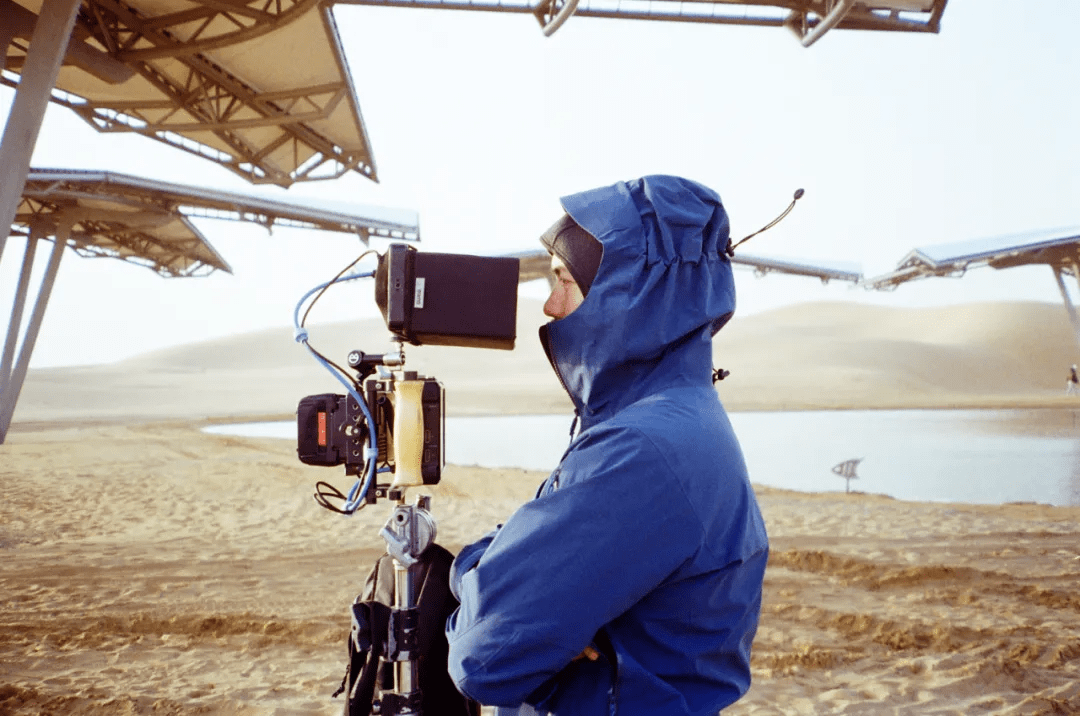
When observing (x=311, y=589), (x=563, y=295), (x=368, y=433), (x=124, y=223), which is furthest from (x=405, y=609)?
(x=124, y=223)

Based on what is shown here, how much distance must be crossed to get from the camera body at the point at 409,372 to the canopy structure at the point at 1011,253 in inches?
643

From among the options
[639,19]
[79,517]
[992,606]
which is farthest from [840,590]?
[79,517]

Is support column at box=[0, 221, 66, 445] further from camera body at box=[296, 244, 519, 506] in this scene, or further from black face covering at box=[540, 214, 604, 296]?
black face covering at box=[540, 214, 604, 296]

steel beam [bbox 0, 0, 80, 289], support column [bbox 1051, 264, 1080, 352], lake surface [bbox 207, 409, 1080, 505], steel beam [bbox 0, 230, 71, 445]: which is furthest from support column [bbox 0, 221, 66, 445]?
support column [bbox 1051, 264, 1080, 352]

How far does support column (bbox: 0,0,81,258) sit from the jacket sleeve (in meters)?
6.61

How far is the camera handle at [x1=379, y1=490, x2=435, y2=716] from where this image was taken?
1.88m

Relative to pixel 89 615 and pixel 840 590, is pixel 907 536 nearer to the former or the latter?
pixel 840 590

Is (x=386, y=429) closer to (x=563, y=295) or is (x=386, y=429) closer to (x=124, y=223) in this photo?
(x=563, y=295)

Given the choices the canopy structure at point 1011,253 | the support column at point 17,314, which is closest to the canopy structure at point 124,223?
the support column at point 17,314

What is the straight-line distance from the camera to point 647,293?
4.91ft

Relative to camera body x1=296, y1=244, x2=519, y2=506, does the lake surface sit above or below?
below

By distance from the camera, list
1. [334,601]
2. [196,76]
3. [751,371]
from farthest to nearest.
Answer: [751,371]
[196,76]
[334,601]

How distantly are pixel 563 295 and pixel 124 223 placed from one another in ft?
52.1

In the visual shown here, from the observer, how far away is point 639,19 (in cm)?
657
